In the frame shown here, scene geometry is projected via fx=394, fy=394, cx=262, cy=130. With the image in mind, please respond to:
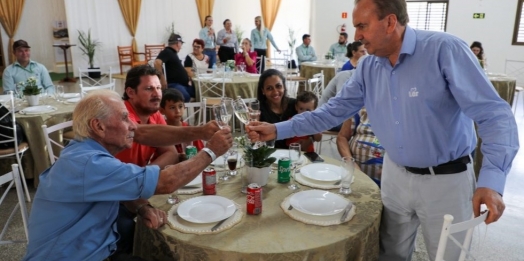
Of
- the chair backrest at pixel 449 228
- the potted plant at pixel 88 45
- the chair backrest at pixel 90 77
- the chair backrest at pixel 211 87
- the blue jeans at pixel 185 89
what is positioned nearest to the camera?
the chair backrest at pixel 449 228

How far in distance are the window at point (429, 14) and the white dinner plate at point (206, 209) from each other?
10255 mm

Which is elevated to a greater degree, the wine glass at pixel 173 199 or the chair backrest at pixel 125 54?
the chair backrest at pixel 125 54

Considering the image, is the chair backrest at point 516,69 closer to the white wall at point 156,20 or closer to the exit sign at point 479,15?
the exit sign at point 479,15

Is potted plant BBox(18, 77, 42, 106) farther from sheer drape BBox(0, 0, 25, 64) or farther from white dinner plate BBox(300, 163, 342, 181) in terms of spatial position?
sheer drape BBox(0, 0, 25, 64)

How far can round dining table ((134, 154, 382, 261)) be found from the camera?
1.43 metres

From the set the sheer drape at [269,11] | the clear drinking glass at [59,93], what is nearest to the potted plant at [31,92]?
the clear drinking glass at [59,93]

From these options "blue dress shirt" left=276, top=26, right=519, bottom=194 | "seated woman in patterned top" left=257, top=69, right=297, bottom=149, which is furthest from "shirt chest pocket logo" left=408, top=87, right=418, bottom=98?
"seated woman in patterned top" left=257, top=69, right=297, bottom=149

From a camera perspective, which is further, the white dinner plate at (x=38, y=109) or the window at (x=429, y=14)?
the window at (x=429, y=14)

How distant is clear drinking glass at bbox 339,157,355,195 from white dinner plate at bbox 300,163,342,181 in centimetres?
10

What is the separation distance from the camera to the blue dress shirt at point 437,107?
141cm

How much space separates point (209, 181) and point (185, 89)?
14.4ft

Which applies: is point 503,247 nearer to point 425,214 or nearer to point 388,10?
point 425,214

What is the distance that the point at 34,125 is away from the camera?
12.0ft

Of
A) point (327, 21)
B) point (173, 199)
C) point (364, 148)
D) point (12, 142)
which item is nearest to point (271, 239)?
point (173, 199)
